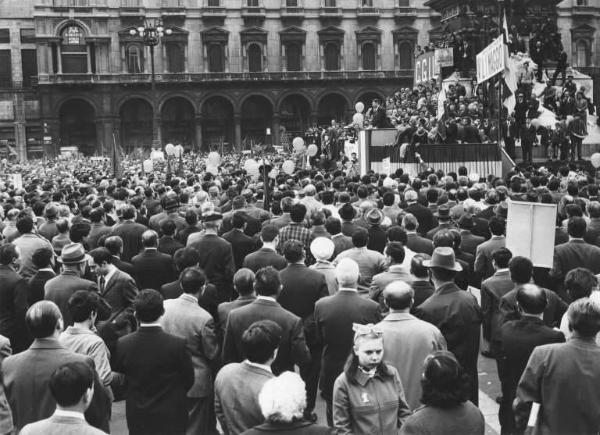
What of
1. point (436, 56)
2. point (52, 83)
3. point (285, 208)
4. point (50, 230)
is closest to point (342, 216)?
point (285, 208)

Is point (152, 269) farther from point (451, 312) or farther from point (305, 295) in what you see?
point (451, 312)

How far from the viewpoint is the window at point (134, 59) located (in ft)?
184

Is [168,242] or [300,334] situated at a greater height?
[168,242]

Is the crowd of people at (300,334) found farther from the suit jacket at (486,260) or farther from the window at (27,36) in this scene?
the window at (27,36)

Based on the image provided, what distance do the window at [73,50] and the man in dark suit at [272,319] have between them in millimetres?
52420

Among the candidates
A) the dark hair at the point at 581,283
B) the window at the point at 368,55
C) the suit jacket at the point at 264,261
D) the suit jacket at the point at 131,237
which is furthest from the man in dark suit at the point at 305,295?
the window at the point at 368,55

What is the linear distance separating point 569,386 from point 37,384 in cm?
351

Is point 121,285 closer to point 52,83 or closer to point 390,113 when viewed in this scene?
point 390,113

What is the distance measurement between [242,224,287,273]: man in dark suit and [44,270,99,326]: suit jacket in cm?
176

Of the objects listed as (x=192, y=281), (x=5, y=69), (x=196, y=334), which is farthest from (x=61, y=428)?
(x=5, y=69)

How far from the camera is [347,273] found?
6641 mm

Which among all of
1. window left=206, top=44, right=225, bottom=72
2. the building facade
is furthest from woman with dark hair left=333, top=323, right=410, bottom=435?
window left=206, top=44, right=225, bottom=72

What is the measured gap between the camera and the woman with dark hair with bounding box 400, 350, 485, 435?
431 cm

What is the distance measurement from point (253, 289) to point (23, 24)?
57194mm
